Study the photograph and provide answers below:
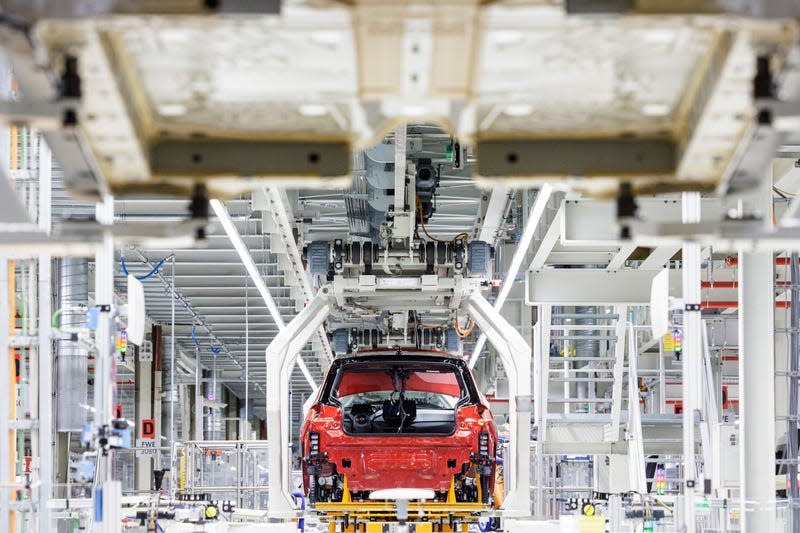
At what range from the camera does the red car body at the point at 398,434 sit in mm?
9602

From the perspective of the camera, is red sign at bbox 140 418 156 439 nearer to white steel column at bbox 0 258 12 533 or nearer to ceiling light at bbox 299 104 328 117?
white steel column at bbox 0 258 12 533

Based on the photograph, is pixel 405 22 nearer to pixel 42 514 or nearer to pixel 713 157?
pixel 713 157

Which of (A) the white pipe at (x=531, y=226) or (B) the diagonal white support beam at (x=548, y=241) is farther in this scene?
(B) the diagonal white support beam at (x=548, y=241)

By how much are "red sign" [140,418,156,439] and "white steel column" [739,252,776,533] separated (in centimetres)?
1528

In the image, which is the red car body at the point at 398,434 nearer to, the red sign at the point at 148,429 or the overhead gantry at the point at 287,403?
the overhead gantry at the point at 287,403

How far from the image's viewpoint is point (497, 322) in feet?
34.9

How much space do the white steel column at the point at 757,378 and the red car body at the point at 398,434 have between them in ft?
6.28

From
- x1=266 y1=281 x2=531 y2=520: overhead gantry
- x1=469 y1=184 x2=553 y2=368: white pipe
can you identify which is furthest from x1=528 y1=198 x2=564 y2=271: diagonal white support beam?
x1=266 y1=281 x2=531 y2=520: overhead gantry

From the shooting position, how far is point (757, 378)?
9.85 meters

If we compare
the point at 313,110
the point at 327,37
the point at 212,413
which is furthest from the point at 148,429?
the point at 327,37

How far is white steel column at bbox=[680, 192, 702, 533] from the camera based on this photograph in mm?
7484

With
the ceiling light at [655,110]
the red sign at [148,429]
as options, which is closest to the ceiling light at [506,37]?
the ceiling light at [655,110]

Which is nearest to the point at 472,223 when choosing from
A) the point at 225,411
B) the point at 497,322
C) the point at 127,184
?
the point at 497,322

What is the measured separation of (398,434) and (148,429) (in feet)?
47.7
